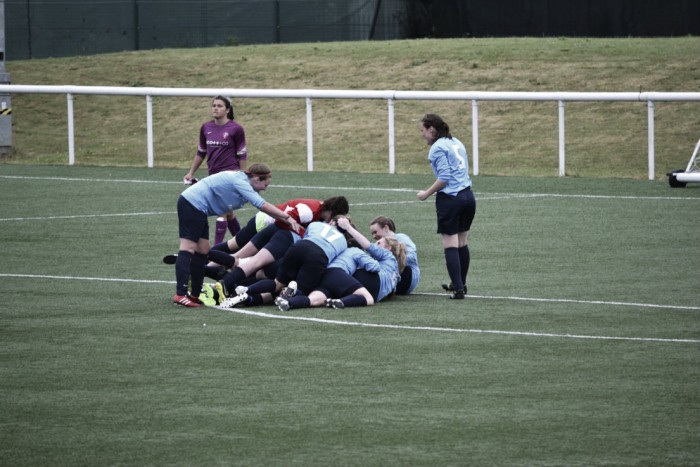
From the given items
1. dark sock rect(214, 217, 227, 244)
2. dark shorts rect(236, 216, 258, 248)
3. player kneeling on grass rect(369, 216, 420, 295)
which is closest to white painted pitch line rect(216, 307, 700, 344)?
player kneeling on grass rect(369, 216, 420, 295)

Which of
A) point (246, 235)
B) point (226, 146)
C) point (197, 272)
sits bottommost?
point (197, 272)

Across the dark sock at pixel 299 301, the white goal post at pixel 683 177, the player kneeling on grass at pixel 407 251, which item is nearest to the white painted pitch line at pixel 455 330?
the dark sock at pixel 299 301

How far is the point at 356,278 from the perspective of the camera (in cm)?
1300

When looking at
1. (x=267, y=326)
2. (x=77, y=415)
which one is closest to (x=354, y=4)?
(x=267, y=326)

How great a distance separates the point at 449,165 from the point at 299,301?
198 cm

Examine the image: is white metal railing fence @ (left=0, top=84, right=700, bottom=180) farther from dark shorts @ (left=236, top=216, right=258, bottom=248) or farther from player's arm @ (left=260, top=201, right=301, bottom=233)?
player's arm @ (left=260, top=201, right=301, bottom=233)

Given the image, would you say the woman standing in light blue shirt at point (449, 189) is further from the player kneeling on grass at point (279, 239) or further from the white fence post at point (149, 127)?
the white fence post at point (149, 127)

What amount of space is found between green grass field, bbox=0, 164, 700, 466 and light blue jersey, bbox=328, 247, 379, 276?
0.45 meters

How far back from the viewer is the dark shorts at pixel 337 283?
1280 centimetres

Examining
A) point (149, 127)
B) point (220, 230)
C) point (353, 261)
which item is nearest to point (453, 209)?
point (353, 261)

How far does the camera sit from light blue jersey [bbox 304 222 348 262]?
12.7 metres

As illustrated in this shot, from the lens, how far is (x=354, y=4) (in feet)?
142

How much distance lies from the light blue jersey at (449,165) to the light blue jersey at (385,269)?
0.86 meters

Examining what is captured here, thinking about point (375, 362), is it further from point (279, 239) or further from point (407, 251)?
point (279, 239)
